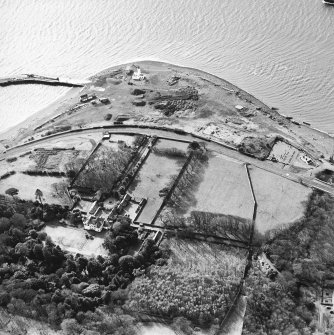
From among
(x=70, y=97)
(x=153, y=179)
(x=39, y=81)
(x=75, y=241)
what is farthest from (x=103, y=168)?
(x=39, y=81)

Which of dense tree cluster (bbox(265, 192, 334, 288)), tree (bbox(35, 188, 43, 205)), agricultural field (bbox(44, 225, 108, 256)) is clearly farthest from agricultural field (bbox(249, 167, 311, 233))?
tree (bbox(35, 188, 43, 205))

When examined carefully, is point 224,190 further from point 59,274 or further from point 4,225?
point 4,225

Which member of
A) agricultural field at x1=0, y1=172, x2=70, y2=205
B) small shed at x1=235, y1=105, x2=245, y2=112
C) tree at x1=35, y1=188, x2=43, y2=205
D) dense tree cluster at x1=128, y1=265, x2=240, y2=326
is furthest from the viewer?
small shed at x1=235, y1=105, x2=245, y2=112

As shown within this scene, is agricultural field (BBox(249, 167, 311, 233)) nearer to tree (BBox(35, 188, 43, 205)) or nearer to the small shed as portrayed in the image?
the small shed

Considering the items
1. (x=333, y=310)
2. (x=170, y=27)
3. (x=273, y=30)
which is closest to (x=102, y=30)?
(x=170, y=27)

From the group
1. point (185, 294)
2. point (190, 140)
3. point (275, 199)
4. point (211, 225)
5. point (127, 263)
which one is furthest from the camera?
point (190, 140)

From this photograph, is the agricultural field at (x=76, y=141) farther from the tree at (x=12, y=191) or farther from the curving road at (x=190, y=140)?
the tree at (x=12, y=191)
